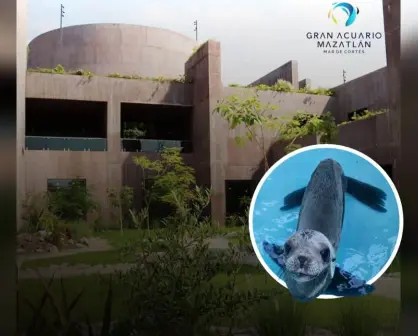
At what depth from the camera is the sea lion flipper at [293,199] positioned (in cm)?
364

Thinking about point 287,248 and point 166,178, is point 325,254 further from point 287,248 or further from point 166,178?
point 166,178

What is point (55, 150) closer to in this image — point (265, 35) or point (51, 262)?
point (51, 262)

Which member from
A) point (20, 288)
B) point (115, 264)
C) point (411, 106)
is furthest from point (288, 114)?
point (20, 288)

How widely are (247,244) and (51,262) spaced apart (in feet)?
5.14

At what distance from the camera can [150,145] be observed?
12.0 ft

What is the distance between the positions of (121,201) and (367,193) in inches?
82.0

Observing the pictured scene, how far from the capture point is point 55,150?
349 centimetres

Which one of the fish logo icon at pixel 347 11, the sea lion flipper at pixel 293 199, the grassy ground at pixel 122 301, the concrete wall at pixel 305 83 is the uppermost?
the fish logo icon at pixel 347 11

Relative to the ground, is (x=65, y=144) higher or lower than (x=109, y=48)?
lower

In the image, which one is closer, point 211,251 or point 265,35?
point 211,251

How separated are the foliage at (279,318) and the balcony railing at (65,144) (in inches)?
73.3

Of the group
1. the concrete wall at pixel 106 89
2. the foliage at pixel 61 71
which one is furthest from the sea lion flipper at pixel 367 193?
the foliage at pixel 61 71

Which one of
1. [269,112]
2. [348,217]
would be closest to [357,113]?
[269,112]

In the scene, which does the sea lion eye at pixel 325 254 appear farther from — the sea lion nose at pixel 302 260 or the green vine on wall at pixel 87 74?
the green vine on wall at pixel 87 74
